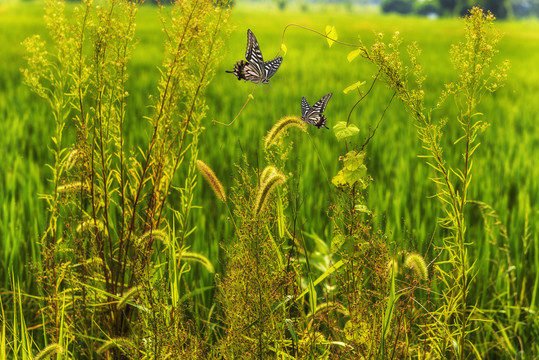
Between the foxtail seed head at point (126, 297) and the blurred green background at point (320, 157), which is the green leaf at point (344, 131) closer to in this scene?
the blurred green background at point (320, 157)

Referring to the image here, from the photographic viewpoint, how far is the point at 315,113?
130 centimetres

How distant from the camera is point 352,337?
1.26 meters

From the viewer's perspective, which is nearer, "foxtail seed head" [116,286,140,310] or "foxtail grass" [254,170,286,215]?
"foxtail grass" [254,170,286,215]

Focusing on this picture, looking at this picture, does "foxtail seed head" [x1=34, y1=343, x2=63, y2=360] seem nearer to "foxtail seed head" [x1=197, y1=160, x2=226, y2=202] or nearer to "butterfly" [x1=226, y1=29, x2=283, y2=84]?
"foxtail seed head" [x1=197, y1=160, x2=226, y2=202]

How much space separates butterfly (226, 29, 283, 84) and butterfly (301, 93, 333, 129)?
117 mm

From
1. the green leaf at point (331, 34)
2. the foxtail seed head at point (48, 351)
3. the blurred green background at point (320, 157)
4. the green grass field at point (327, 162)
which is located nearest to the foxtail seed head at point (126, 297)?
the foxtail seed head at point (48, 351)

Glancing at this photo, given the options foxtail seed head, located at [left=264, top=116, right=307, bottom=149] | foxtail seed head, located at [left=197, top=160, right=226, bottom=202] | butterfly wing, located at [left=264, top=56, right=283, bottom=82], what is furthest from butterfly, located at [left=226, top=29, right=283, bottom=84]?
foxtail seed head, located at [left=197, top=160, right=226, bottom=202]

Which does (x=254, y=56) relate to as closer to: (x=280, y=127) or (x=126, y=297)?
(x=280, y=127)

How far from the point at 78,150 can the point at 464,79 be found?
96cm

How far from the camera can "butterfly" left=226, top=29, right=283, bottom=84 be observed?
1.19 meters

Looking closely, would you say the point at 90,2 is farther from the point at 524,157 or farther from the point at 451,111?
the point at 451,111

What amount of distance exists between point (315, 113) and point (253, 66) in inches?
7.7

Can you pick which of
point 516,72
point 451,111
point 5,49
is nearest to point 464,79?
point 451,111

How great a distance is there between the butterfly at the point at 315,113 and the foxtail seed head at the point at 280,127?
63 mm
